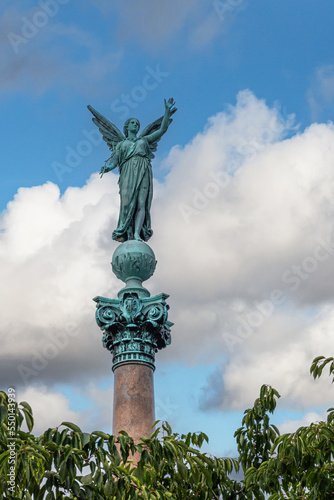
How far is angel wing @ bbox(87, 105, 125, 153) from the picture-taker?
22781 mm

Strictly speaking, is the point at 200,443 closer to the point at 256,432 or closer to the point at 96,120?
the point at 256,432

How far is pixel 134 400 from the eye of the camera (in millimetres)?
18344

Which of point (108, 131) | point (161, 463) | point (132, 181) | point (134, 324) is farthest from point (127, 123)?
point (161, 463)

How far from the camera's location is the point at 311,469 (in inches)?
519

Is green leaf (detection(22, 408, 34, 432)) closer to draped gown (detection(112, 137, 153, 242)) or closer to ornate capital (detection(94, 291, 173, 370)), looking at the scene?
ornate capital (detection(94, 291, 173, 370))

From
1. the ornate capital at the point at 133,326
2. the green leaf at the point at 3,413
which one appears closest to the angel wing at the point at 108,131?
the ornate capital at the point at 133,326

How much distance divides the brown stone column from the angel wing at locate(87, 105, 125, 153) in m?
6.63

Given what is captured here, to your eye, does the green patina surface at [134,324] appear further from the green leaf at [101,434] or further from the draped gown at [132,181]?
the green leaf at [101,434]

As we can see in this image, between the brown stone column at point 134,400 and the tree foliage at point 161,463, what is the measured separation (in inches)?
110

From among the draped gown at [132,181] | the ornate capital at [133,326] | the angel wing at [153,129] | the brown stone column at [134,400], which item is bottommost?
the brown stone column at [134,400]

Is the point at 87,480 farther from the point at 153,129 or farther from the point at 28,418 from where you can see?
the point at 153,129

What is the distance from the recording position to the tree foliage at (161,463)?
442 inches

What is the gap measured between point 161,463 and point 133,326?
246 inches

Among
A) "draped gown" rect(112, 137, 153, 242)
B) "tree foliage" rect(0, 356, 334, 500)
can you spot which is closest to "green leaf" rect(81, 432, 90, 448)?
"tree foliage" rect(0, 356, 334, 500)
